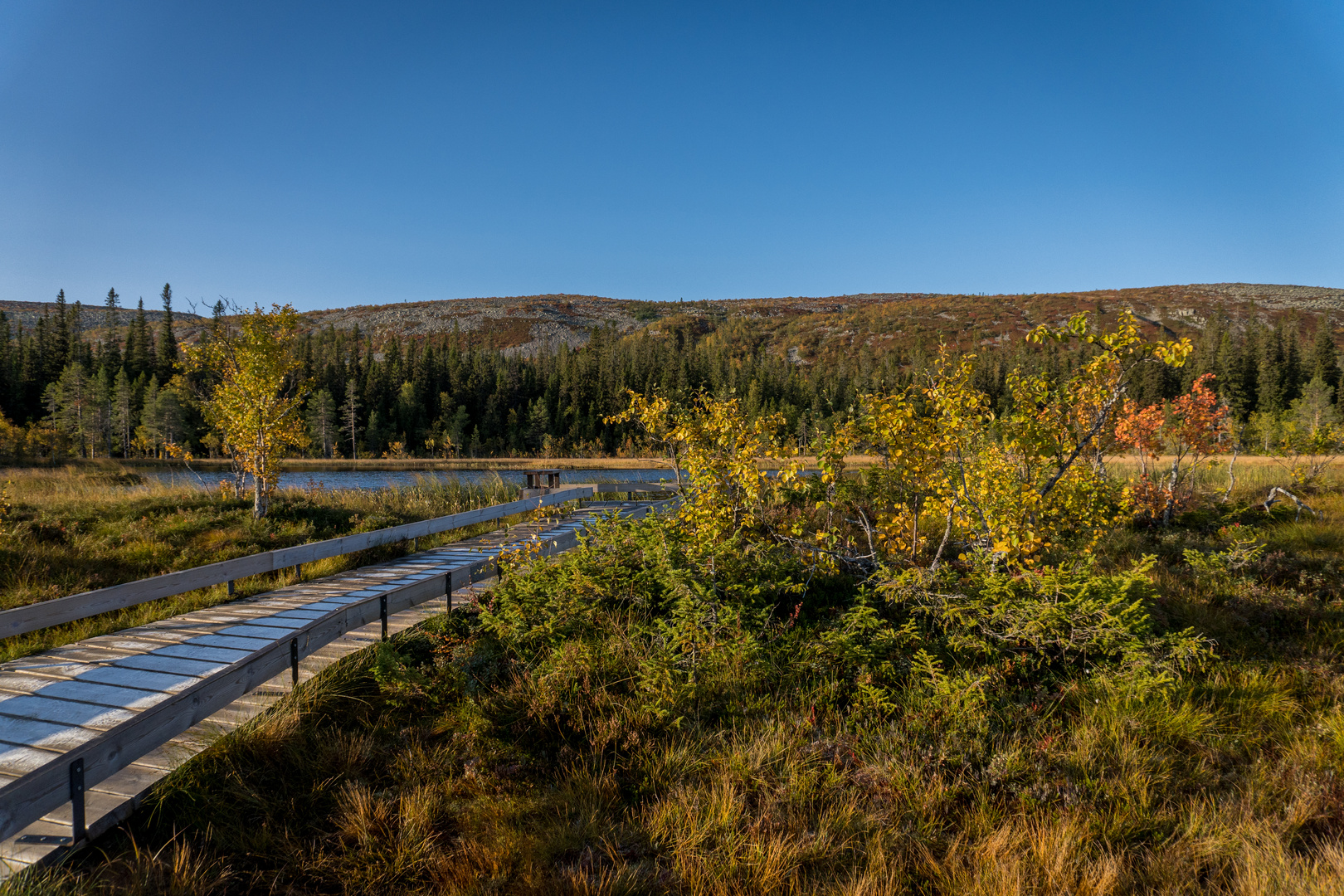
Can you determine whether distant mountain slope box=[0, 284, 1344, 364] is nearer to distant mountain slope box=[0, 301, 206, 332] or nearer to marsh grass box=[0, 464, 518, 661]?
distant mountain slope box=[0, 301, 206, 332]

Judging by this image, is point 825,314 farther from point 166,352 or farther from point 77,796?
point 77,796

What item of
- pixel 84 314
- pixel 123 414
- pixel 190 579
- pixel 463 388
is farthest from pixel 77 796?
pixel 84 314

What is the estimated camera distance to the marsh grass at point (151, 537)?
672 cm

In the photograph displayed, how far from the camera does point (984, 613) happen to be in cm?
539

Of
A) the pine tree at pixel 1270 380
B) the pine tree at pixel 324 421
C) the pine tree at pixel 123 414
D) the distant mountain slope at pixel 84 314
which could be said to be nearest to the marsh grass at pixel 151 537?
the pine tree at pixel 324 421

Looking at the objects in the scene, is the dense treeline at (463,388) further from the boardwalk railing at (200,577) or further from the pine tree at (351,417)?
the boardwalk railing at (200,577)

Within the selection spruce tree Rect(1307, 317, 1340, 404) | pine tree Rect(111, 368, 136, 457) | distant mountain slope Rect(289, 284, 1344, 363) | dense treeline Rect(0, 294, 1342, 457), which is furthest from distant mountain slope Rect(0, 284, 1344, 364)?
pine tree Rect(111, 368, 136, 457)

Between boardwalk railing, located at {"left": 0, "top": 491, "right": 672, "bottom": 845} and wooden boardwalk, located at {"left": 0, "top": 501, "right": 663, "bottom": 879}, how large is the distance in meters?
0.02

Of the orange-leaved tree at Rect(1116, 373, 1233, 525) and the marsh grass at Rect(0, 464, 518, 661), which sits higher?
the orange-leaved tree at Rect(1116, 373, 1233, 525)

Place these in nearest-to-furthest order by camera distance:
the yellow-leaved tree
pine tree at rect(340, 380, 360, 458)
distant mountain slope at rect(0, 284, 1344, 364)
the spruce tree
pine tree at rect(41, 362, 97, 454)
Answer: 1. the yellow-leaved tree
2. pine tree at rect(41, 362, 97, 454)
3. pine tree at rect(340, 380, 360, 458)
4. the spruce tree
5. distant mountain slope at rect(0, 284, 1344, 364)

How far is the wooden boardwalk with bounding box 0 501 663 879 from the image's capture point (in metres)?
3.20

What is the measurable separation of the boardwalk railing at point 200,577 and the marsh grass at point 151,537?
0.89 feet

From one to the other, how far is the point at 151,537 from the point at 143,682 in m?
5.55

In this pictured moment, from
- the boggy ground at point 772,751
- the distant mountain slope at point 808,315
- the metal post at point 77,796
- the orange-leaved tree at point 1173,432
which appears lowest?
the boggy ground at point 772,751
